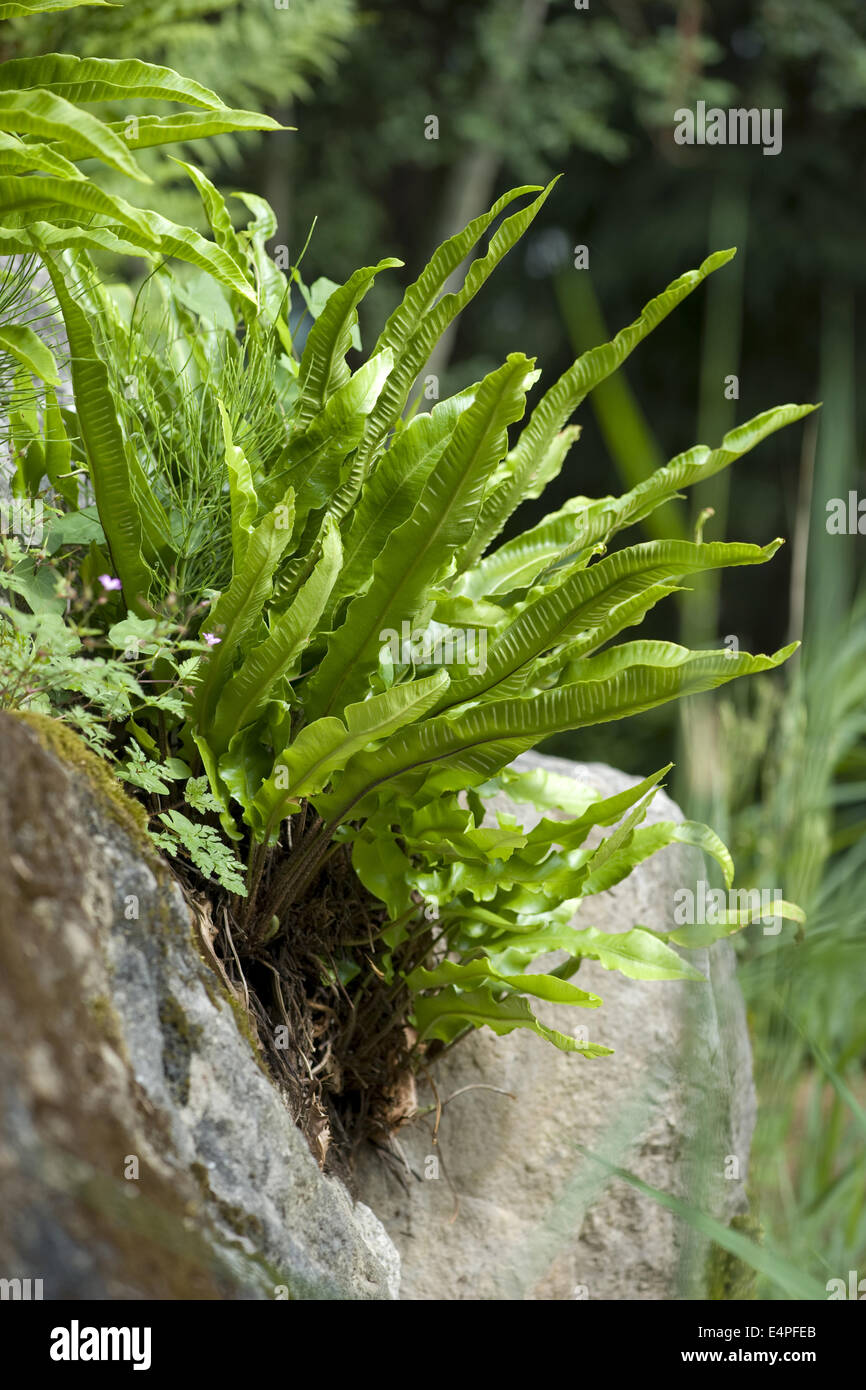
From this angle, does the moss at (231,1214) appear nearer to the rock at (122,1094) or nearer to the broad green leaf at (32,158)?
the rock at (122,1094)

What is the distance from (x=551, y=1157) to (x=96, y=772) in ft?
2.73

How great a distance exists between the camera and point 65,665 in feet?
3.05

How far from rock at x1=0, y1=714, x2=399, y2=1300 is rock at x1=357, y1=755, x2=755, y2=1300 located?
0.75 feet

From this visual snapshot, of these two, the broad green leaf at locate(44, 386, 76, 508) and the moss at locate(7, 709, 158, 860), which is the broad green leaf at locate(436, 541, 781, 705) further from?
the broad green leaf at locate(44, 386, 76, 508)

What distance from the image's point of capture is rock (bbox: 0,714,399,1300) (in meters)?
0.64

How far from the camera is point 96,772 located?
0.93 metres

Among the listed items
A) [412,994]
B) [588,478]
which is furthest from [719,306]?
[588,478]

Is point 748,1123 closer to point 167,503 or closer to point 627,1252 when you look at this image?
point 627,1252

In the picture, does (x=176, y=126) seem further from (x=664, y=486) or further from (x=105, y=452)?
(x=664, y=486)

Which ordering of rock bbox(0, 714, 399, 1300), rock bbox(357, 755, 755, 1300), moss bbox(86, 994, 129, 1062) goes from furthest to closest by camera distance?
rock bbox(357, 755, 755, 1300), moss bbox(86, 994, 129, 1062), rock bbox(0, 714, 399, 1300)

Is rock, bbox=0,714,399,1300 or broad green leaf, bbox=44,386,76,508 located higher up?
broad green leaf, bbox=44,386,76,508

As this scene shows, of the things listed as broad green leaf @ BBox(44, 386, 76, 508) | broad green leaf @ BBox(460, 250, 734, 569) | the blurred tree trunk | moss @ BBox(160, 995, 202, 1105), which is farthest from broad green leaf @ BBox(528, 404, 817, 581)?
the blurred tree trunk

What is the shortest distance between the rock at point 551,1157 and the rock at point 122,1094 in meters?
Answer: 0.23

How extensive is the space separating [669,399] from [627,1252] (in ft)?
15.1
